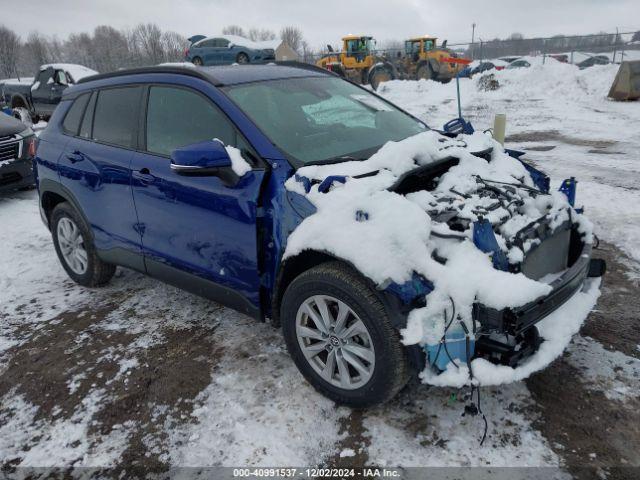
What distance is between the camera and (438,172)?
3.04 m

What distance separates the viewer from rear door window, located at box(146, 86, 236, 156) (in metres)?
3.18

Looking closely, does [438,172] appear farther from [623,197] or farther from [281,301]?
[623,197]

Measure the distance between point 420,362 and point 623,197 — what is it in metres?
5.15

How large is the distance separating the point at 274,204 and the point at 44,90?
15.5 m

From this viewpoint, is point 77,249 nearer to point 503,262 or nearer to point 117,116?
point 117,116

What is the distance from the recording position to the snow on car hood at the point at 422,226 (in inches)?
89.0

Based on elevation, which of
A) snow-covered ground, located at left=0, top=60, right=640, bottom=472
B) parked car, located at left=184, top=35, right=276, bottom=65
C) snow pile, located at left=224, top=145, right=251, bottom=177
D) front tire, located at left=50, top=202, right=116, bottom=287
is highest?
parked car, located at left=184, top=35, right=276, bottom=65

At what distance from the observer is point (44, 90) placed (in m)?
15.2

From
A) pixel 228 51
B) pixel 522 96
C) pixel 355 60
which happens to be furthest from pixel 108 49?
pixel 522 96

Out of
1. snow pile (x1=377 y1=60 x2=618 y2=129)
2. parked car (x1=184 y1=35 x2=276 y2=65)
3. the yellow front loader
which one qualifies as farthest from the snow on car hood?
parked car (x1=184 y1=35 x2=276 y2=65)

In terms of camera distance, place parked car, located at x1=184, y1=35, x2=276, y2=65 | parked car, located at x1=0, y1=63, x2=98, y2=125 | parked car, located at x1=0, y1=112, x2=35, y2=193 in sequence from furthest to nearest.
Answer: parked car, located at x1=184, y1=35, x2=276, y2=65
parked car, located at x1=0, y1=63, x2=98, y2=125
parked car, located at x1=0, y1=112, x2=35, y2=193

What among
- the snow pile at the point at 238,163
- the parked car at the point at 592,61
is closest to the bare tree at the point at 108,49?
the parked car at the point at 592,61

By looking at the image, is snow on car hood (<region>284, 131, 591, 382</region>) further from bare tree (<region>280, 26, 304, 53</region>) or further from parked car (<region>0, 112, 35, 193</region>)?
bare tree (<region>280, 26, 304, 53</region>)

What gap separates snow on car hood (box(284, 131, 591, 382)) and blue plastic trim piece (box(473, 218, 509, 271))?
38 millimetres
